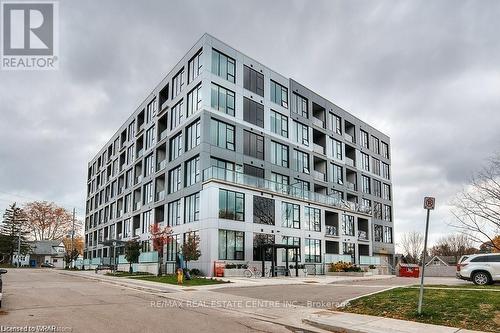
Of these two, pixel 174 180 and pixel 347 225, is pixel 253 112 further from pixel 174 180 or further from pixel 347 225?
pixel 347 225

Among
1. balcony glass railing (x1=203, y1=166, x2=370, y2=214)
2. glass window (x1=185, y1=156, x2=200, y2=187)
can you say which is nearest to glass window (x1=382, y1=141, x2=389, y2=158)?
balcony glass railing (x1=203, y1=166, x2=370, y2=214)

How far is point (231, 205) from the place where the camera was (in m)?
35.4

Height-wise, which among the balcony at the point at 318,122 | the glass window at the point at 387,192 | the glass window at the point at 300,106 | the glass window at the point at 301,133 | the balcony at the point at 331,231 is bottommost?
the balcony at the point at 331,231

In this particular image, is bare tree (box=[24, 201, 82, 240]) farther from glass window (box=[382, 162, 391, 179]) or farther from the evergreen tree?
glass window (box=[382, 162, 391, 179])

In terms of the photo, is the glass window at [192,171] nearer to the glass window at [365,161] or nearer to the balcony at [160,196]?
the balcony at [160,196]

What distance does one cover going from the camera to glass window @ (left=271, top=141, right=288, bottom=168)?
43.6 meters

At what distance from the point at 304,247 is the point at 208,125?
14.7m

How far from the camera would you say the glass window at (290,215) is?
132 feet

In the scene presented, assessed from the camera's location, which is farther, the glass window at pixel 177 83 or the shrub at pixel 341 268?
the glass window at pixel 177 83

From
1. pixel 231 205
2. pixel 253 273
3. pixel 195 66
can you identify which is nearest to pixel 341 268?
pixel 253 273

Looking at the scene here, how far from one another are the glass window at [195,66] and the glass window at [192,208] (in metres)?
11.1

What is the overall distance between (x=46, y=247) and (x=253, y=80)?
279 feet

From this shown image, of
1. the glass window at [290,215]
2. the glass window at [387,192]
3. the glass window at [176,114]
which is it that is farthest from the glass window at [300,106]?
the glass window at [387,192]

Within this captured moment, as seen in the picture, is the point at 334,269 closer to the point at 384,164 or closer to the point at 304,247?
the point at 304,247
